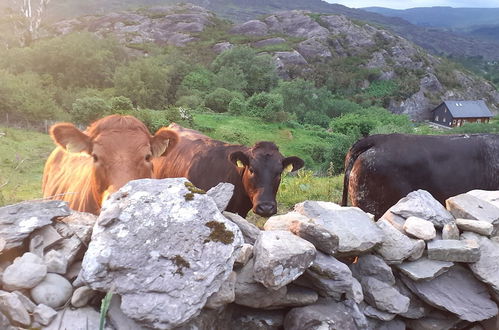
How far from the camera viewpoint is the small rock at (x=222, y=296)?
2.93 meters

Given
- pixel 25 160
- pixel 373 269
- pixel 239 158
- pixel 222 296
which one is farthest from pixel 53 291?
pixel 25 160

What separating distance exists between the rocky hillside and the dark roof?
691cm

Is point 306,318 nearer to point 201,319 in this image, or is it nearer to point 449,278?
point 201,319

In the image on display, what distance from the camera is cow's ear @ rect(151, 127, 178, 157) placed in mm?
4867

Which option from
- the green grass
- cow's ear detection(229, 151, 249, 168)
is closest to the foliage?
the green grass

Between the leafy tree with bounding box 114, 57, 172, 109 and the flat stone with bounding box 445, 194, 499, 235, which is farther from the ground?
the flat stone with bounding box 445, 194, 499, 235

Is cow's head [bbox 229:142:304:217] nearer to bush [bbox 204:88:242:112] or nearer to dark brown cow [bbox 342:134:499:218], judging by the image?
dark brown cow [bbox 342:134:499:218]

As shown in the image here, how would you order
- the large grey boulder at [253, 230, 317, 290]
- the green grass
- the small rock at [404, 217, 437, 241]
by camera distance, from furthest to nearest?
the green grass, the small rock at [404, 217, 437, 241], the large grey boulder at [253, 230, 317, 290]

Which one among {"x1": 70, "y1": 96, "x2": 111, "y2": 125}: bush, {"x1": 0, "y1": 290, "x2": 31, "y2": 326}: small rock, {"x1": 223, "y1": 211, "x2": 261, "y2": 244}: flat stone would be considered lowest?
{"x1": 70, "y1": 96, "x2": 111, "y2": 125}: bush

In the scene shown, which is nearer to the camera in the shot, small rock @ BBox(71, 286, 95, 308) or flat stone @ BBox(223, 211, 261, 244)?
small rock @ BBox(71, 286, 95, 308)

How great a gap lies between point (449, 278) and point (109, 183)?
3.61 m

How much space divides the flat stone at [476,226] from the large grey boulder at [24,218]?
3885mm

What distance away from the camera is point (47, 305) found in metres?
2.68

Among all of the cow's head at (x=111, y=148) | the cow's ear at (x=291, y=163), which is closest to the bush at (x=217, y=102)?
the cow's ear at (x=291, y=163)
